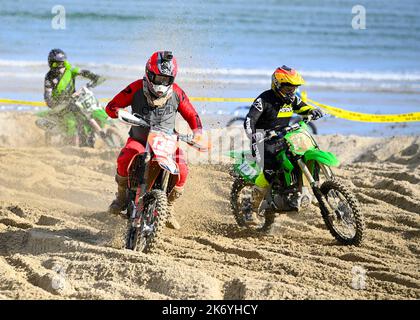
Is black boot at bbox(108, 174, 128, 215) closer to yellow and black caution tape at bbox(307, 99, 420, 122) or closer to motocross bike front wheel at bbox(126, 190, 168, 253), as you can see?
motocross bike front wheel at bbox(126, 190, 168, 253)

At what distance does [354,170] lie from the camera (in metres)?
13.5

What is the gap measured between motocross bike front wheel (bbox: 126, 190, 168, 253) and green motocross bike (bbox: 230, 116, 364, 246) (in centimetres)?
167

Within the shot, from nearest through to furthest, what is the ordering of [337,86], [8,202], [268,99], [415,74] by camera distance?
[268,99], [8,202], [337,86], [415,74]

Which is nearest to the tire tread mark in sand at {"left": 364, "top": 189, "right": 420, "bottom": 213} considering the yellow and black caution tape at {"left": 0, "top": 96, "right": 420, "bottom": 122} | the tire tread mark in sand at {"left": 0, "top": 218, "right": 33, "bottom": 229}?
the tire tread mark in sand at {"left": 0, "top": 218, "right": 33, "bottom": 229}

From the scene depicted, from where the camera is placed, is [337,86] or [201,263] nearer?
[201,263]

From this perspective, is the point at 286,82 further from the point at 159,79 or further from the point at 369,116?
the point at 369,116

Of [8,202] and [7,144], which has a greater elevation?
[7,144]

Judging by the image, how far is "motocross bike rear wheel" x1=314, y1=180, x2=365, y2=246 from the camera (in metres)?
8.88

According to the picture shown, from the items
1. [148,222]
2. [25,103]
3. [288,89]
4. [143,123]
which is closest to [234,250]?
[148,222]

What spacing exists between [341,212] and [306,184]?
1.75 feet
